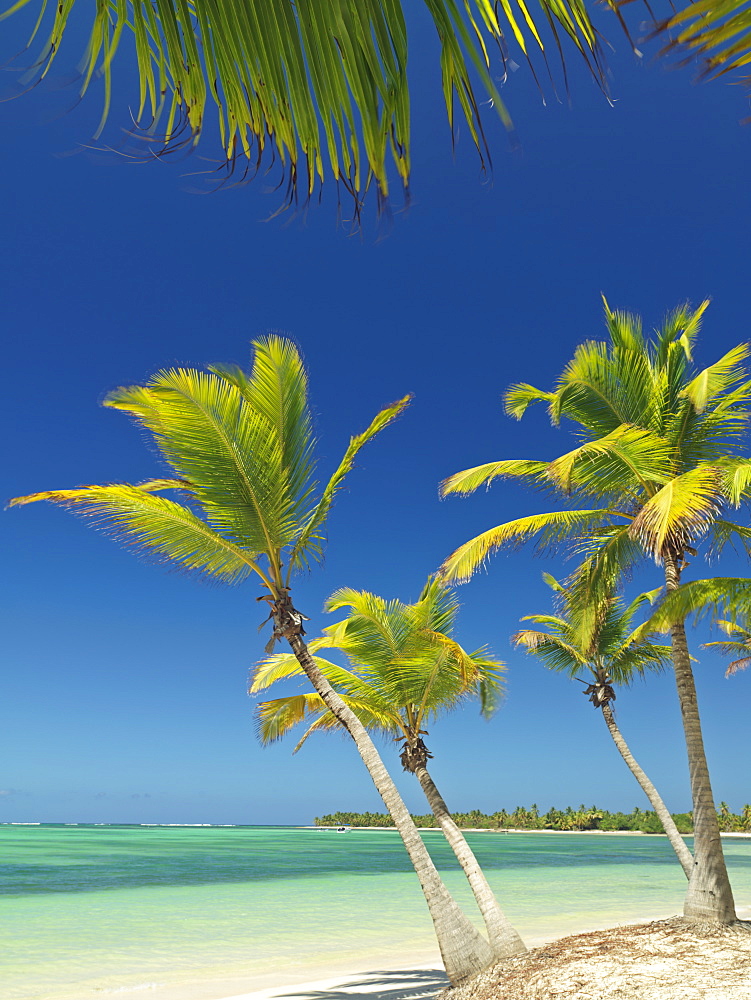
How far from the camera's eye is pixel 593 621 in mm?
10594

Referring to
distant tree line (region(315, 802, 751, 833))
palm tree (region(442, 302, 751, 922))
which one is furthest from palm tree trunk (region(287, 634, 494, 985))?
distant tree line (region(315, 802, 751, 833))

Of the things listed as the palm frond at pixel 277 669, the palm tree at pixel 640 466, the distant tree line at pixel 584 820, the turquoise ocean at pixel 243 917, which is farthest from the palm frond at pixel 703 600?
the distant tree line at pixel 584 820

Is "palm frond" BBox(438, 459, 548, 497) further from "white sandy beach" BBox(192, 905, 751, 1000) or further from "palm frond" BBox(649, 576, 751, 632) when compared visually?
"white sandy beach" BBox(192, 905, 751, 1000)

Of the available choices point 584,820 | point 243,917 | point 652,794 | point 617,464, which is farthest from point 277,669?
point 584,820

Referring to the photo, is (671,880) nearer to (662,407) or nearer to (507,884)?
(507,884)

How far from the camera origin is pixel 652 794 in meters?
12.8

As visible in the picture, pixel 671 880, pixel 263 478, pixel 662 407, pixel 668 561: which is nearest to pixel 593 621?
pixel 668 561

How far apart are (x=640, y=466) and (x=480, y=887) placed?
543 cm

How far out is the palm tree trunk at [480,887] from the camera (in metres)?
7.97

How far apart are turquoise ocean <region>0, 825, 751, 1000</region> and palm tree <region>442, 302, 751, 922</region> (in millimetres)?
6674

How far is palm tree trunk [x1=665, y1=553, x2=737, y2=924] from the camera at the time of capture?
798cm

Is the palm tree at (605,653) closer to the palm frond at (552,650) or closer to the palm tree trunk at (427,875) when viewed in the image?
the palm frond at (552,650)

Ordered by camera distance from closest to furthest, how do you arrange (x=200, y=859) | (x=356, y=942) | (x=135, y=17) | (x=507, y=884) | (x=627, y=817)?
1. (x=135, y=17)
2. (x=356, y=942)
3. (x=507, y=884)
4. (x=200, y=859)
5. (x=627, y=817)

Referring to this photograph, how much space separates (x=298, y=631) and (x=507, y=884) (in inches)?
946
